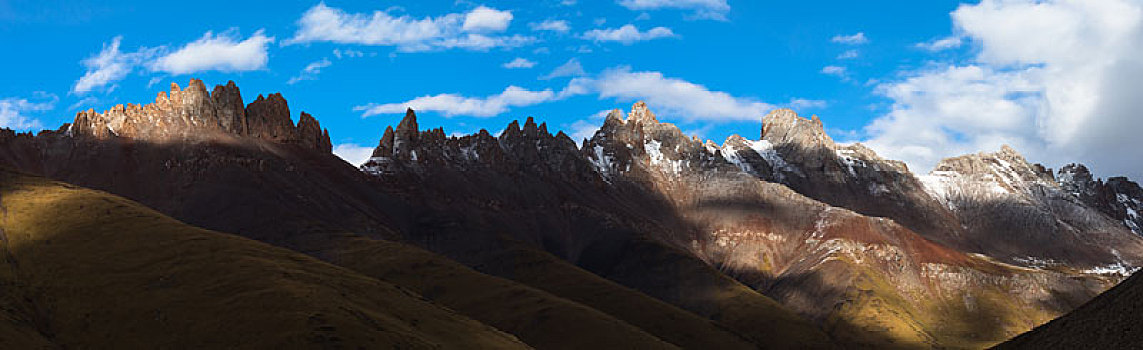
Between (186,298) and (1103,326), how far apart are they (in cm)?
12557

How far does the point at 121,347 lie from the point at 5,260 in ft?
156

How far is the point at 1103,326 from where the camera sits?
326 ft

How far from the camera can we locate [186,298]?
162 meters

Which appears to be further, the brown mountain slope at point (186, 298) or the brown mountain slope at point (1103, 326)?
the brown mountain slope at point (186, 298)

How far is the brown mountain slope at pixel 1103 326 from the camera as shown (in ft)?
314

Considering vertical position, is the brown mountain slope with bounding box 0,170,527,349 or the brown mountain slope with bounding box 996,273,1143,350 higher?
the brown mountain slope with bounding box 996,273,1143,350

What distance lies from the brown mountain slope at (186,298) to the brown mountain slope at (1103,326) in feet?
276

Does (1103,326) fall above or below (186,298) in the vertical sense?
above

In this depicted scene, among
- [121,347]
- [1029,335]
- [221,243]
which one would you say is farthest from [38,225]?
[1029,335]

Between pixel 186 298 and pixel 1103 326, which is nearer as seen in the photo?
pixel 1103 326

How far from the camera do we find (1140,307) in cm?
9725

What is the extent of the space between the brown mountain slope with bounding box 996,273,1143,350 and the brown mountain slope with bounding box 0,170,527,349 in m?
84.0

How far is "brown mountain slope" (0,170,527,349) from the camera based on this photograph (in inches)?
5812

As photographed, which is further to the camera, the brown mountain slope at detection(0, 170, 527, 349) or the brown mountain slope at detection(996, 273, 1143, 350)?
the brown mountain slope at detection(0, 170, 527, 349)
